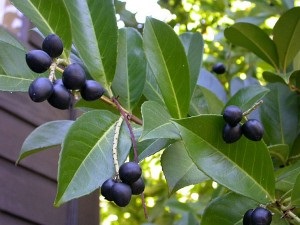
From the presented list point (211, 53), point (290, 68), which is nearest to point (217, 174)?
point (290, 68)

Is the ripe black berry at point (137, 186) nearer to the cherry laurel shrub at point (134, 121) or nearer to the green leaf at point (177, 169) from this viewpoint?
the cherry laurel shrub at point (134, 121)

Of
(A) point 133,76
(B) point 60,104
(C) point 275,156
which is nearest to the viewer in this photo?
(B) point 60,104

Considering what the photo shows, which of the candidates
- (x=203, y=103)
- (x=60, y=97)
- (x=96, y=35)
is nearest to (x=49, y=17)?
(x=96, y=35)

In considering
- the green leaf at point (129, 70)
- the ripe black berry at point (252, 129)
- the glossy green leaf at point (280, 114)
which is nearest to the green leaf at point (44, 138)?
the green leaf at point (129, 70)

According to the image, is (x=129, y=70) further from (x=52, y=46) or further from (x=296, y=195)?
(x=296, y=195)

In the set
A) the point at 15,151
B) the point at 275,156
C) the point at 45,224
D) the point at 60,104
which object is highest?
the point at 60,104

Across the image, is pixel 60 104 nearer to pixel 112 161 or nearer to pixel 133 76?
pixel 112 161

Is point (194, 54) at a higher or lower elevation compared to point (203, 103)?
higher
